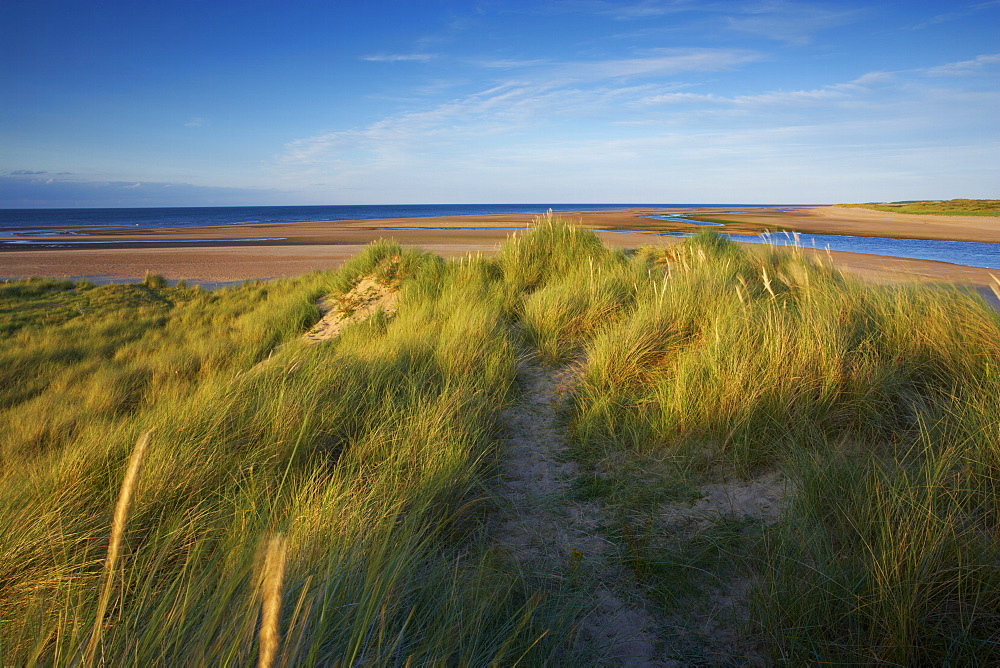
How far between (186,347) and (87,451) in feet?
17.6

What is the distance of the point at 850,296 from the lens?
183 inches

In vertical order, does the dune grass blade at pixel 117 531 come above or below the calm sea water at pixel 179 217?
below

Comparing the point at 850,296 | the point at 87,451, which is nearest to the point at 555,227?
the point at 850,296

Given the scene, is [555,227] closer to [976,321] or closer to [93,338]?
[976,321]

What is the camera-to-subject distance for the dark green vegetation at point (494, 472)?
1.74 metres

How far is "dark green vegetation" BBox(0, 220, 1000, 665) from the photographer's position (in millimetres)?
1742

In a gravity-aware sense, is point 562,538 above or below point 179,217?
below

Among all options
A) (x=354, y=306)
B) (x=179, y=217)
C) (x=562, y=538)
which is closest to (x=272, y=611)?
(x=562, y=538)

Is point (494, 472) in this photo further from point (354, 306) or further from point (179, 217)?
point (179, 217)

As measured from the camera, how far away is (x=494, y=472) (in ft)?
10.9

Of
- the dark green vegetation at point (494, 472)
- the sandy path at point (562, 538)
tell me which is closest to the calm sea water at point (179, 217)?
the dark green vegetation at point (494, 472)

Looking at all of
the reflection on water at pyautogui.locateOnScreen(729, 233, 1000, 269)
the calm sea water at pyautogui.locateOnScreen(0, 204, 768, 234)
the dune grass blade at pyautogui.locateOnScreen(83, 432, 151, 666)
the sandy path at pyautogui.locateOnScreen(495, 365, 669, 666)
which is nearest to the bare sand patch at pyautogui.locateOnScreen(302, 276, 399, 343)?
the sandy path at pyautogui.locateOnScreen(495, 365, 669, 666)

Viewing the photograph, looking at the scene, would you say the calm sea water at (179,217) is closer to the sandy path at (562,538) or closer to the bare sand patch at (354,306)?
the bare sand patch at (354,306)

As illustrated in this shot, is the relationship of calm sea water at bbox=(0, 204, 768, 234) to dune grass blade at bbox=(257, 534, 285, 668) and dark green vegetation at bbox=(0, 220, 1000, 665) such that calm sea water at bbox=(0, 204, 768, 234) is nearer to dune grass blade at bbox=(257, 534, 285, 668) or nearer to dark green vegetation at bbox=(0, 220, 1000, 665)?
dark green vegetation at bbox=(0, 220, 1000, 665)
